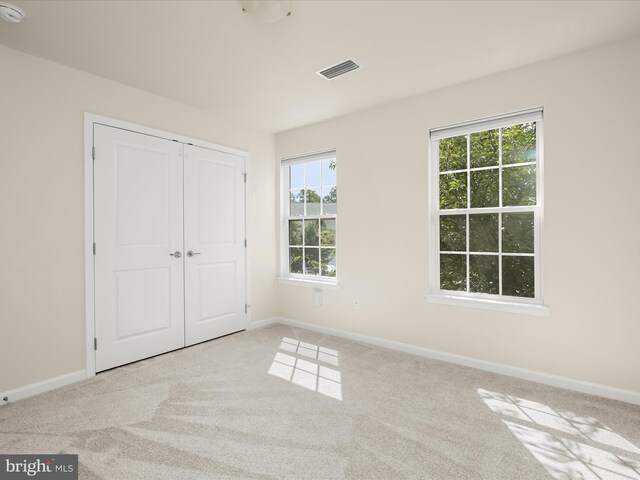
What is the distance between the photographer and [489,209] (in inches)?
126

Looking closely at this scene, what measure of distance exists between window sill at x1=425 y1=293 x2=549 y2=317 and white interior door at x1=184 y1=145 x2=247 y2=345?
7.67 ft

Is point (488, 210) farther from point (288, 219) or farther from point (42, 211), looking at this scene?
point (42, 211)

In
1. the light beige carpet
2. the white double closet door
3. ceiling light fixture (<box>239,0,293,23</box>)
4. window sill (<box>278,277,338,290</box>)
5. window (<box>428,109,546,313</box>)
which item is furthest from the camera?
window sill (<box>278,277,338,290</box>)

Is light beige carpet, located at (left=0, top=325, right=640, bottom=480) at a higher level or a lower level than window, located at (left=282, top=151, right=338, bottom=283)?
lower

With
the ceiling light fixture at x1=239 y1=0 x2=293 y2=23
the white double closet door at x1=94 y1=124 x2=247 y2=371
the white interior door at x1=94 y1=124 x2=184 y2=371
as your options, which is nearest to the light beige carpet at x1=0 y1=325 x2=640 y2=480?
the white interior door at x1=94 y1=124 x2=184 y2=371

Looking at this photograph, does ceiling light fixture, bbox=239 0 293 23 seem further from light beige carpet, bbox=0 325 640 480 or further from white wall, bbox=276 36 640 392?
light beige carpet, bbox=0 325 640 480

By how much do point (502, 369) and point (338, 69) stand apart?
3.01 metres

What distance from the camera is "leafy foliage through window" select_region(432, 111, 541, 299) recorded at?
3.04 m

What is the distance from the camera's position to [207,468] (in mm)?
1844

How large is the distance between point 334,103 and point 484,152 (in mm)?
1606

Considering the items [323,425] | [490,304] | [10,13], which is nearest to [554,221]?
[490,304]

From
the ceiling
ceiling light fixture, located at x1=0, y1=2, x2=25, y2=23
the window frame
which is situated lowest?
the window frame

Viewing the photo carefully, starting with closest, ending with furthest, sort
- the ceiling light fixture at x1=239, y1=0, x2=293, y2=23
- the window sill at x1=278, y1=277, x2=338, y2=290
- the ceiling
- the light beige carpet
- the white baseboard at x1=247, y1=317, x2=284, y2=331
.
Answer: the light beige carpet < the ceiling light fixture at x1=239, y1=0, x2=293, y2=23 < the ceiling < the window sill at x1=278, y1=277, x2=338, y2=290 < the white baseboard at x1=247, y1=317, x2=284, y2=331

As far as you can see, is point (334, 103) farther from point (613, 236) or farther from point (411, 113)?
point (613, 236)
